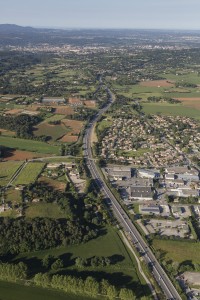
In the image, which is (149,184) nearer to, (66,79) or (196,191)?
(196,191)

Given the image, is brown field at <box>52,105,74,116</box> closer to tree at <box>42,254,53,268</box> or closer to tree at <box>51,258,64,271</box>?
tree at <box>42,254,53,268</box>

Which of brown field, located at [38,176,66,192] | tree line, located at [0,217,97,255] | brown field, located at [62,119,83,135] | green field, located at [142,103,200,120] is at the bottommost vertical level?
tree line, located at [0,217,97,255]

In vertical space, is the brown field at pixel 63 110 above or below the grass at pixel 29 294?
Answer: above

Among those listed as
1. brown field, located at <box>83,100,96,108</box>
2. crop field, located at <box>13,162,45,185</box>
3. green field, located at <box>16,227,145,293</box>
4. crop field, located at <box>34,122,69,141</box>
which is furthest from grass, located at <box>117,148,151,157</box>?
brown field, located at <box>83,100,96,108</box>

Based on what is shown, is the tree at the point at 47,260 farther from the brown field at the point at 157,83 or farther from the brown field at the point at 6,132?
the brown field at the point at 157,83

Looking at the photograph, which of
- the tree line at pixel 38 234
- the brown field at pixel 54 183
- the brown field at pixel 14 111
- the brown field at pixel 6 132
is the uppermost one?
the brown field at pixel 14 111

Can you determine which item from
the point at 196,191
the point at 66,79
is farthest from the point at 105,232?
the point at 66,79

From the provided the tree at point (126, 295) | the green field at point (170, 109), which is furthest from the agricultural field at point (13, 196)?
the green field at point (170, 109)

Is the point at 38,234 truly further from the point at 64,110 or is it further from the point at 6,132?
the point at 64,110
